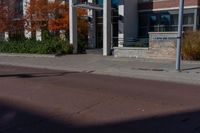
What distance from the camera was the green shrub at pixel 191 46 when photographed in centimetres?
1858

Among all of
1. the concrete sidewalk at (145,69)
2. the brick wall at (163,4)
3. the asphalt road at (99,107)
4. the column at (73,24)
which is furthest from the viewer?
the brick wall at (163,4)

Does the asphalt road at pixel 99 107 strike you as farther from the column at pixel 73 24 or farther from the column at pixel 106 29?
the column at pixel 73 24

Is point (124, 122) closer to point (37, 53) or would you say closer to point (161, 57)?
point (161, 57)

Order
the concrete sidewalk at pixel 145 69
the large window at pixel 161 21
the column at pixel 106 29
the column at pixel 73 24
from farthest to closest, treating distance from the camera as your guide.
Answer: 1. the large window at pixel 161 21
2. the column at pixel 73 24
3. the column at pixel 106 29
4. the concrete sidewalk at pixel 145 69

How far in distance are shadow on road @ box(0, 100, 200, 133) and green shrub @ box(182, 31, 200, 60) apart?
11272 mm

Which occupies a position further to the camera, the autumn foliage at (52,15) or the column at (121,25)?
the autumn foliage at (52,15)

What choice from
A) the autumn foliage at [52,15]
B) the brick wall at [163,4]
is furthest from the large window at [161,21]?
the autumn foliage at [52,15]

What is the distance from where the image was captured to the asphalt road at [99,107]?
680 cm

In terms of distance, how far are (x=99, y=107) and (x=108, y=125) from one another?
5.42ft

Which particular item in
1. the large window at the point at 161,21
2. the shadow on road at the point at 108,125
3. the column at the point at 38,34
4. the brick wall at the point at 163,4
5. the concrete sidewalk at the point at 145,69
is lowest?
the shadow on road at the point at 108,125

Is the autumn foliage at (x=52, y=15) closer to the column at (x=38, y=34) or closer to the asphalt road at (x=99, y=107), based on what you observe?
the column at (x=38, y=34)

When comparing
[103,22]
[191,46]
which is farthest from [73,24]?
[191,46]

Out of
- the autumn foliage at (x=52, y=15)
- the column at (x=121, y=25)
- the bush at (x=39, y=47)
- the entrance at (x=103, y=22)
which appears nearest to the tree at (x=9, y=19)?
the autumn foliage at (x=52, y=15)

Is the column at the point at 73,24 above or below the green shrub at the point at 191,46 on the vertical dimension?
above
